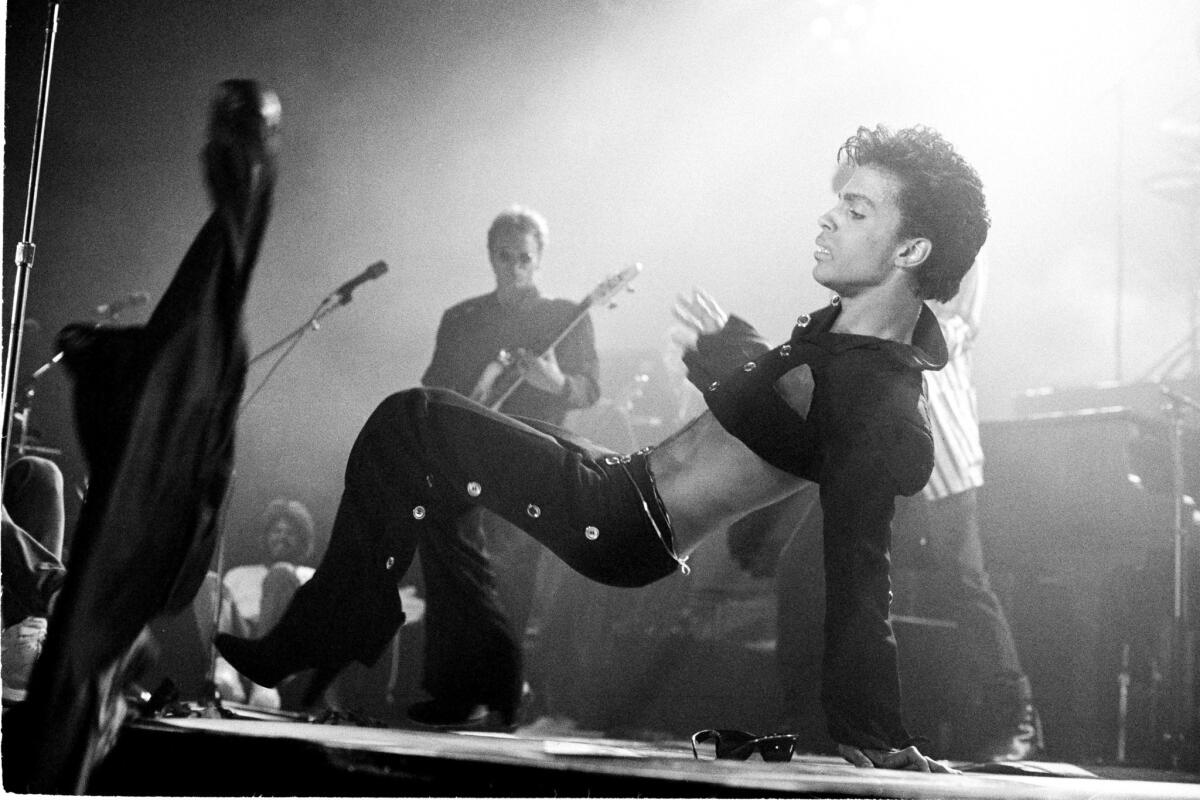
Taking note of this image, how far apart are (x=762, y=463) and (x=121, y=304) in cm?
181

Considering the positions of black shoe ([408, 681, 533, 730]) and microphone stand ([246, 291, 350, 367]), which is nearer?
black shoe ([408, 681, 533, 730])

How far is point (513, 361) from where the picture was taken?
308 centimetres

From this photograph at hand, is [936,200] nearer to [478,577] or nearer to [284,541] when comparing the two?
[478,577]

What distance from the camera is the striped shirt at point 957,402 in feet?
9.78

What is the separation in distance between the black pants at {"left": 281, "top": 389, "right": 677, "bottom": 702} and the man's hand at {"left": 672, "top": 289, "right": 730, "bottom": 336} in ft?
1.41

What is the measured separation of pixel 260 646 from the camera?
2.92 metres

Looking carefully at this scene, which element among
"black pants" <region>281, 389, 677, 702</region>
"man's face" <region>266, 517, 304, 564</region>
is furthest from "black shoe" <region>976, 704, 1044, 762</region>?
"man's face" <region>266, 517, 304, 564</region>

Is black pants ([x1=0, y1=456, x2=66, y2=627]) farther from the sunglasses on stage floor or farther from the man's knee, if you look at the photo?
the sunglasses on stage floor

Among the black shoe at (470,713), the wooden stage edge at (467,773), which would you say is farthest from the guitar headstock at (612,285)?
the wooden stage edge at (467,773)

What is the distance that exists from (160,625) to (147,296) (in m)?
0.90

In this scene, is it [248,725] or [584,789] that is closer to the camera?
[584,789]

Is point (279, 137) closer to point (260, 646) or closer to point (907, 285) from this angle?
point (260, 646)

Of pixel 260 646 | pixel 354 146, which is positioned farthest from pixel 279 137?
pixel 260 646

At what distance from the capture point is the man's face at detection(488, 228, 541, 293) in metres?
3.13
